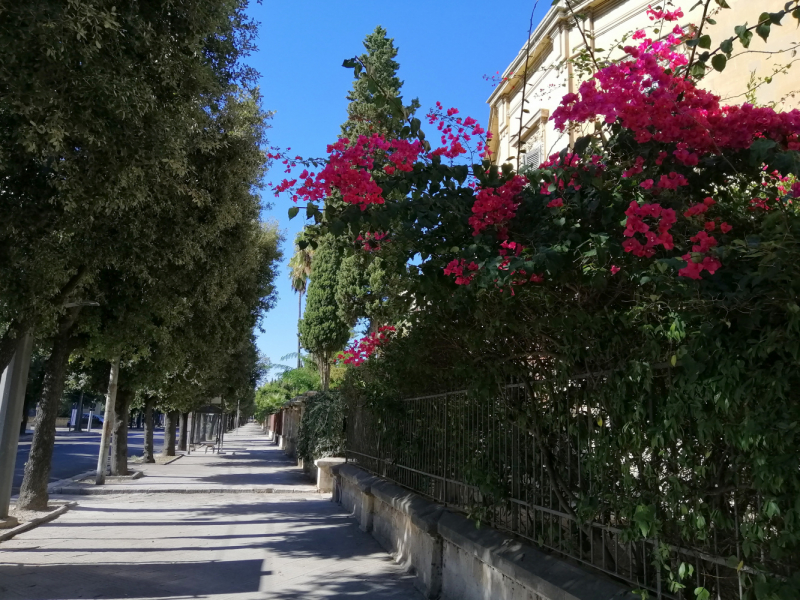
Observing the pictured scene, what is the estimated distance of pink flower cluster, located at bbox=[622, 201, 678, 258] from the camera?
2.90 meters

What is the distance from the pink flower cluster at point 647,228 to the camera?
290cm

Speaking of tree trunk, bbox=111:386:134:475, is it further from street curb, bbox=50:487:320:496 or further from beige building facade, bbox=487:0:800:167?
beige building facade, bbox=487:0:800:167

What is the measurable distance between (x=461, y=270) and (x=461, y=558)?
3.43 meters

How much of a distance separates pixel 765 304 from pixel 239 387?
31.8 meters

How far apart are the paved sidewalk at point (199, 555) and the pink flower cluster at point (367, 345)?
264 cm

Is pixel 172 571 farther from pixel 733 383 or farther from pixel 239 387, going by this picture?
pixel 239 387

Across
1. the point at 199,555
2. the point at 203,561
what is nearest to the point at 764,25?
the point at 203,561

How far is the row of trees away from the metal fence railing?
14.1ft

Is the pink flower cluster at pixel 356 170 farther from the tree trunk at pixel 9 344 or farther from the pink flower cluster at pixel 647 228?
the tree trunk at pixel 9 344

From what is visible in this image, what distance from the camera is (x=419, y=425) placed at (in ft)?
27.2

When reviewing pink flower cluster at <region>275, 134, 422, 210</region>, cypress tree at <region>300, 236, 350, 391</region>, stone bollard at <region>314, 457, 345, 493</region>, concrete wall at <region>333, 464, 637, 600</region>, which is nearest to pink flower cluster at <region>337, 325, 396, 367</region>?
concrete wall at <region>333, 464, 637, 600</region>

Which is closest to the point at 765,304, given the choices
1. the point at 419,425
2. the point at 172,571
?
the point at 419,425

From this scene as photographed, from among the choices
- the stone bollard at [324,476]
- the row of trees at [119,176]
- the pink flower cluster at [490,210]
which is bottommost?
the stone bollard at [324,476]

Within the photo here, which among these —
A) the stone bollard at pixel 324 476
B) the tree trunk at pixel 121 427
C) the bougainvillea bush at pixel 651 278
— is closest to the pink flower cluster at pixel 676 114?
the bougainvillea bush at pixel 651 278
